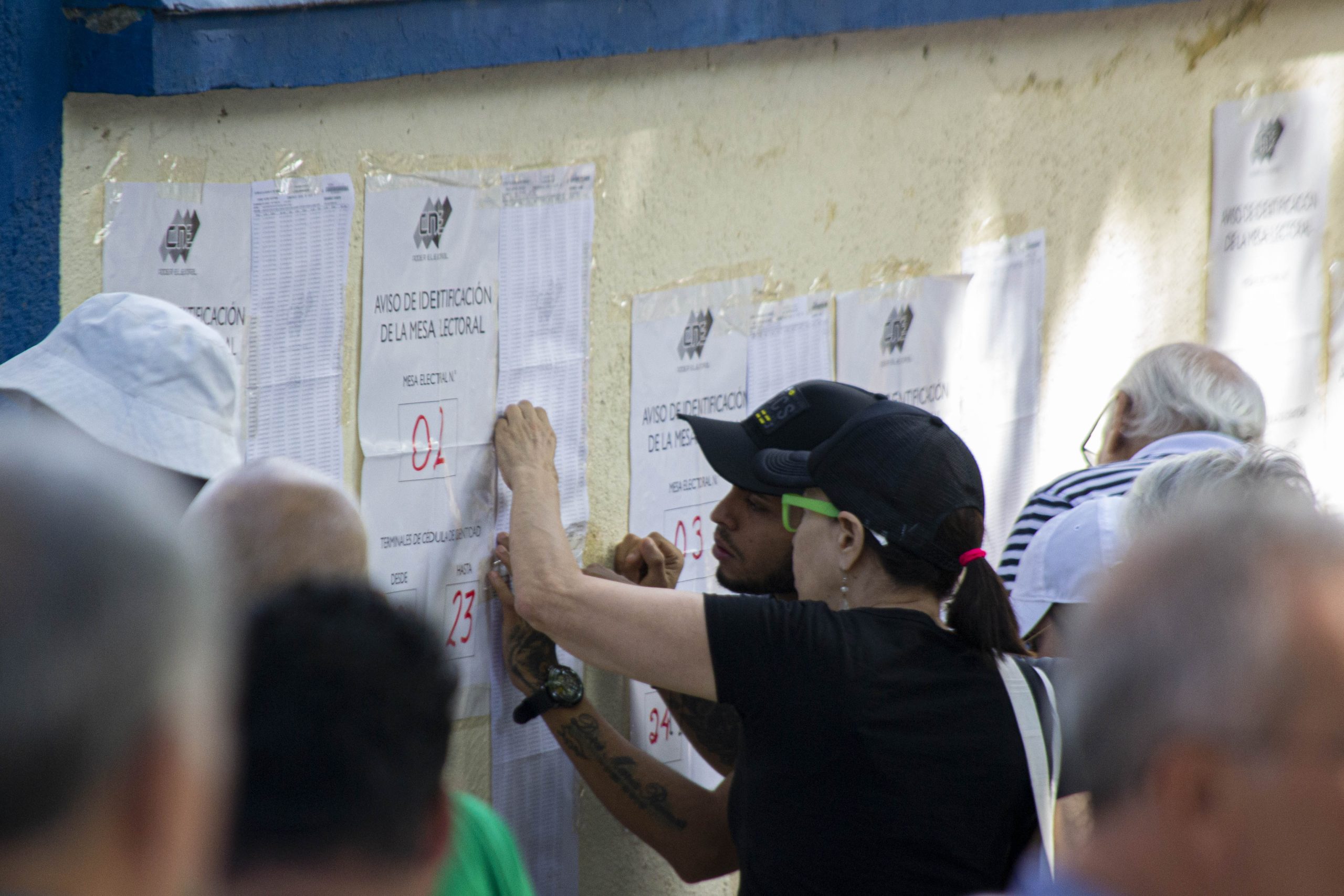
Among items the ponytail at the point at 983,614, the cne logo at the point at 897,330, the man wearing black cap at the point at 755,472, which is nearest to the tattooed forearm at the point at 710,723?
the man wearing black cap at the point at 755,472

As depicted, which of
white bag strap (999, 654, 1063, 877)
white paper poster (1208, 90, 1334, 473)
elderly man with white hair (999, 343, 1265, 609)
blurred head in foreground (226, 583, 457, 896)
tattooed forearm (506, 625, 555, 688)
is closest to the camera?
blurred head in foreground (226, 583, 457, 896)

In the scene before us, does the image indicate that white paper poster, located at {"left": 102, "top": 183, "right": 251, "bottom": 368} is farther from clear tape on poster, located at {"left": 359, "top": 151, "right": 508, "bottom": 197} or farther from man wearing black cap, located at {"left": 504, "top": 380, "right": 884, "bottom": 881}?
man wearing black cap, located at {"left": 504, "top": 380, "right": 884, "bottom": 881}

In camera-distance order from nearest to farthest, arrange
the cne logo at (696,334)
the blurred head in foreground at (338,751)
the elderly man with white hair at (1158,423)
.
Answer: the blurred head in foreground at (338,751), the cne logo at (696,334), the elderly man with white hair at (1158,423)

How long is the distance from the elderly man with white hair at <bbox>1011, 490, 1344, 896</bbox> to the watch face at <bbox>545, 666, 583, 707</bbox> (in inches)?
70.6

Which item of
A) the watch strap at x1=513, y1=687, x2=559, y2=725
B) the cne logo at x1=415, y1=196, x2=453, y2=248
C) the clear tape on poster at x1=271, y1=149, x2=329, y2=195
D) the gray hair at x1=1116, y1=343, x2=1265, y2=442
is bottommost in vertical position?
the watch strap at x1=513, y1=687, x2=559, y2=725

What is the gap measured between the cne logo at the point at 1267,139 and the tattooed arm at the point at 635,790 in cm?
332

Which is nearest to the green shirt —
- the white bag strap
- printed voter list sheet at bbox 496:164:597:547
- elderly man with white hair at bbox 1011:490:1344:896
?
elderly man with white hair at bbox 1011:490:1344:896

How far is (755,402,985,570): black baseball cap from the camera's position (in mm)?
2307

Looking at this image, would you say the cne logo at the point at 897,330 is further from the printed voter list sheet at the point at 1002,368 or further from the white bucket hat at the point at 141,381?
the white bucket hat at the point at 141,381

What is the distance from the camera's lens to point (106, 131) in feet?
6.83

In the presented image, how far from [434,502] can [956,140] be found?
1.84 meters

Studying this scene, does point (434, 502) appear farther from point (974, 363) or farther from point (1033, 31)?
point (1033, 31)

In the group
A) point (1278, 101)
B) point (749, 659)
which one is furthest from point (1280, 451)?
point (1278, 101)

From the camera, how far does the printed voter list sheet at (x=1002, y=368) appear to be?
3.77m
